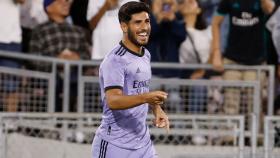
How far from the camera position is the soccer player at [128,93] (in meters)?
8.35

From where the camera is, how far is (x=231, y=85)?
44.6 feet

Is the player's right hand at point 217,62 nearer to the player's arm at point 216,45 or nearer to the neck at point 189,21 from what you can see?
the player's arm at point 216,45

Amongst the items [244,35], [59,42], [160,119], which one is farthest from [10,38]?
[160,119]

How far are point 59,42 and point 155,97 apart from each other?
19.3 feet

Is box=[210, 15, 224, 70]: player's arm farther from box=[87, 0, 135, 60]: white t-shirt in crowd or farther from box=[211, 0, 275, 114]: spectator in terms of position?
box=[87, 0, 135, 60]: white t-shirt in crowd

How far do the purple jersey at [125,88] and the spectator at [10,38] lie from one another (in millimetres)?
4805

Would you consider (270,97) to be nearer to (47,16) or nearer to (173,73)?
(173,73)

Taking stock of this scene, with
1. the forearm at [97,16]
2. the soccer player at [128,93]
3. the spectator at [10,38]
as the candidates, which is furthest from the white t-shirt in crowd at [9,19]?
the soccer player at [128,93]

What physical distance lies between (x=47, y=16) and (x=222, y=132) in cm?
334

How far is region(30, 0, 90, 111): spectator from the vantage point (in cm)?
1358

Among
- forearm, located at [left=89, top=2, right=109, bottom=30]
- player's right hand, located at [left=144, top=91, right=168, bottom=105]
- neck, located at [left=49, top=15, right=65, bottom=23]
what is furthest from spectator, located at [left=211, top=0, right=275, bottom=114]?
player's right hand, located at [left=144, top=91, right=168, bottom=105]

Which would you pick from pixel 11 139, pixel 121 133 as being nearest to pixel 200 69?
pixel 11 139

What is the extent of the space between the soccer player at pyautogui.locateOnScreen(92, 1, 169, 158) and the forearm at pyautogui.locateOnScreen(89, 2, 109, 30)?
512cm

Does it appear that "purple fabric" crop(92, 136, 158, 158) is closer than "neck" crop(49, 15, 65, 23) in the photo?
Yes
